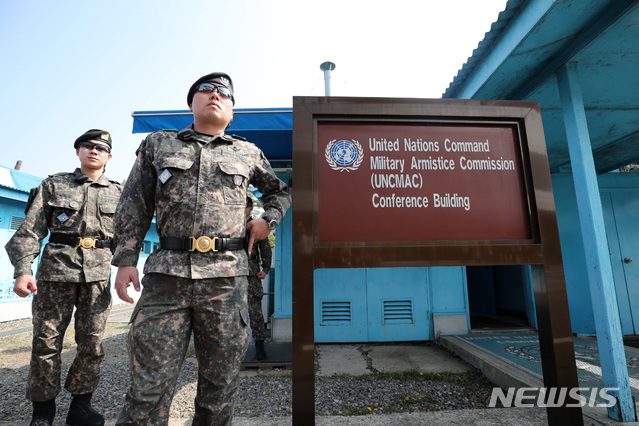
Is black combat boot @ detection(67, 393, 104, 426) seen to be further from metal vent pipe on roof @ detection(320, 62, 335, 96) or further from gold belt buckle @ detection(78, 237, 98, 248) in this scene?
metal vent pipe on roof @ detection(320, 62, 335, 96)

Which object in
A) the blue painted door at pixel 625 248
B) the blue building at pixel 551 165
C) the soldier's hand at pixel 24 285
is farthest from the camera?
the blue painted door at pixel 625 248

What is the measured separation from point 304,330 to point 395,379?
2192 millimetres

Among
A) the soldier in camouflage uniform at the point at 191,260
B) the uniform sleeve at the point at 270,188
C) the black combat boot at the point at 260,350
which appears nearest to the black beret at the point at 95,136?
the soldier in camouflage uniform at the point at 191,260

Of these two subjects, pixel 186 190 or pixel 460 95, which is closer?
pixel 186 190

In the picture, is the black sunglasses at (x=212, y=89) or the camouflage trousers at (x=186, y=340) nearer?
the camouflage trousers at (x=186, y=340)

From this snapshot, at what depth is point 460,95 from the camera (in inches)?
127

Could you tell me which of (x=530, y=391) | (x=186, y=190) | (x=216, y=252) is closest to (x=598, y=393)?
(x=530, y=391)

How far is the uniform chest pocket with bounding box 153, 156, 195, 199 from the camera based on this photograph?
4.76 ft

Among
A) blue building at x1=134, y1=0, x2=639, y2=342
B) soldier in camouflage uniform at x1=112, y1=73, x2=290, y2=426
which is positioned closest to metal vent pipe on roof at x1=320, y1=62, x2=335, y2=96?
blue building at x1=134, y1=0, x2=639, y2=342

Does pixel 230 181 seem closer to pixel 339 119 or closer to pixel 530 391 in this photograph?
pixel 339 119

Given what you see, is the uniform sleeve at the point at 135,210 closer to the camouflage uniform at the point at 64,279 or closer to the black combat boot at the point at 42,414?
the camouflage uniform at the point at 64,279

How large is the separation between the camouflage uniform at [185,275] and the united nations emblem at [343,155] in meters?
0.43

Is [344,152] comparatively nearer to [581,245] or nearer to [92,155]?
[92,155]

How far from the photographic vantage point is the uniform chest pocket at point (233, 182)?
5.00ft
